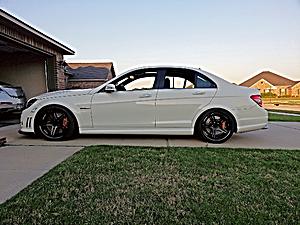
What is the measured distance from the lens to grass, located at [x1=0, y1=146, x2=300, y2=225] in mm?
2311

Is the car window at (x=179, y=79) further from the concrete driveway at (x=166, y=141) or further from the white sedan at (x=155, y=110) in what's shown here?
the concrete driveway at (x=166, y=141)

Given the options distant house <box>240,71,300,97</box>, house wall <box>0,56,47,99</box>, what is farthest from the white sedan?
distant house <box>240,71,300,97</box>

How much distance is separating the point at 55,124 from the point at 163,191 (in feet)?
11.4

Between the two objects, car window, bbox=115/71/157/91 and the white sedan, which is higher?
car window, bbox=115/71/157/91

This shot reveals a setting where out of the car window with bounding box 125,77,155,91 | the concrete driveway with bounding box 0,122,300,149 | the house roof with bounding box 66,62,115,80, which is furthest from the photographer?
the house roof with bounding box 66,62,115,80

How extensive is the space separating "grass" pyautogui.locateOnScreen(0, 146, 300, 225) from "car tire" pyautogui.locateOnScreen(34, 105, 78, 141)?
149cm

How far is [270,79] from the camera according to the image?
62125mm

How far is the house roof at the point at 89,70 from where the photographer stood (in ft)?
74.0

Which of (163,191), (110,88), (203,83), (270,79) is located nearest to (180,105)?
(203,83)

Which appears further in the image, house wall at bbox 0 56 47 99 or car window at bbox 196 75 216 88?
house wall at bbox 0 56 47 99

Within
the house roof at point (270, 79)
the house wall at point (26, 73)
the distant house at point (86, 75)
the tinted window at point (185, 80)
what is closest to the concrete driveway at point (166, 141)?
the tinted window at point (185, 80)

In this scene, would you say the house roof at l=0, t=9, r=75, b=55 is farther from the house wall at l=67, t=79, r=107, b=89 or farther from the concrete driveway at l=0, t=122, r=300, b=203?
the house wall at l=67, t=79, r=107, b=89

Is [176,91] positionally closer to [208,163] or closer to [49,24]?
[208,163]

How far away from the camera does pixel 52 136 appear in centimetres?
562
